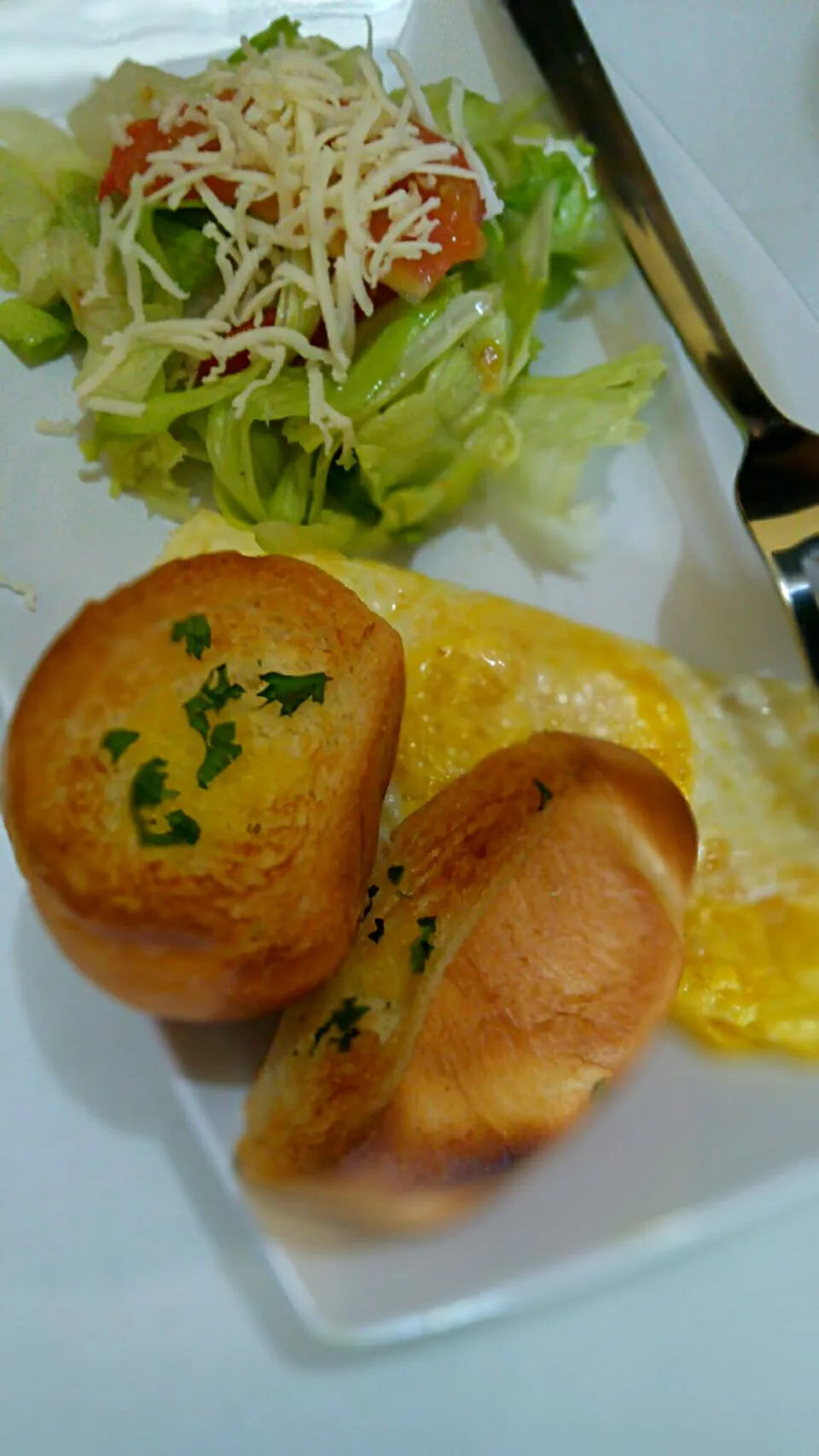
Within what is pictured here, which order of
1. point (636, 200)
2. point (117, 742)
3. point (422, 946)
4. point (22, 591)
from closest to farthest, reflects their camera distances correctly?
point (117, 742) < point (422, 946) < point (22, 591) < point (636, 200)

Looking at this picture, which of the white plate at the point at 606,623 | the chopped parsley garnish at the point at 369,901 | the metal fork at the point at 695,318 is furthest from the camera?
the metal fork at the point at 695,318

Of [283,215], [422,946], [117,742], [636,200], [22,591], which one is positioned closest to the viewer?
[117,742]

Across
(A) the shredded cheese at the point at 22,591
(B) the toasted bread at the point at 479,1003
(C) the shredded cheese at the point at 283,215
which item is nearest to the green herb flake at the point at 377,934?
(B) the toasted bread at the point at 479,1003

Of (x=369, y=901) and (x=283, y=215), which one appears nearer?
(x=369, y=901)

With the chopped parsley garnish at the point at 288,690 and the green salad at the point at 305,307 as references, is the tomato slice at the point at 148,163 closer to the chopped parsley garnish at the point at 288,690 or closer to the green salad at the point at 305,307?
the green salad at the point at 305,307

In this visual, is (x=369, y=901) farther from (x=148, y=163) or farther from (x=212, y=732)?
(x=148, y=163)

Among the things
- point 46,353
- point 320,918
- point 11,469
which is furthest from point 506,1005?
point 46,353

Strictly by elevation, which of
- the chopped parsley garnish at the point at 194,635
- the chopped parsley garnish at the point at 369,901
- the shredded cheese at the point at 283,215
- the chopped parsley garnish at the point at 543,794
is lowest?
the chopped parsley garnish at the point at 369,901

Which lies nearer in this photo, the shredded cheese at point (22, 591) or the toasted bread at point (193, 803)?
the toasted bread at point (193, 803)

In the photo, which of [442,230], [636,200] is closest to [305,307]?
[442,230]
